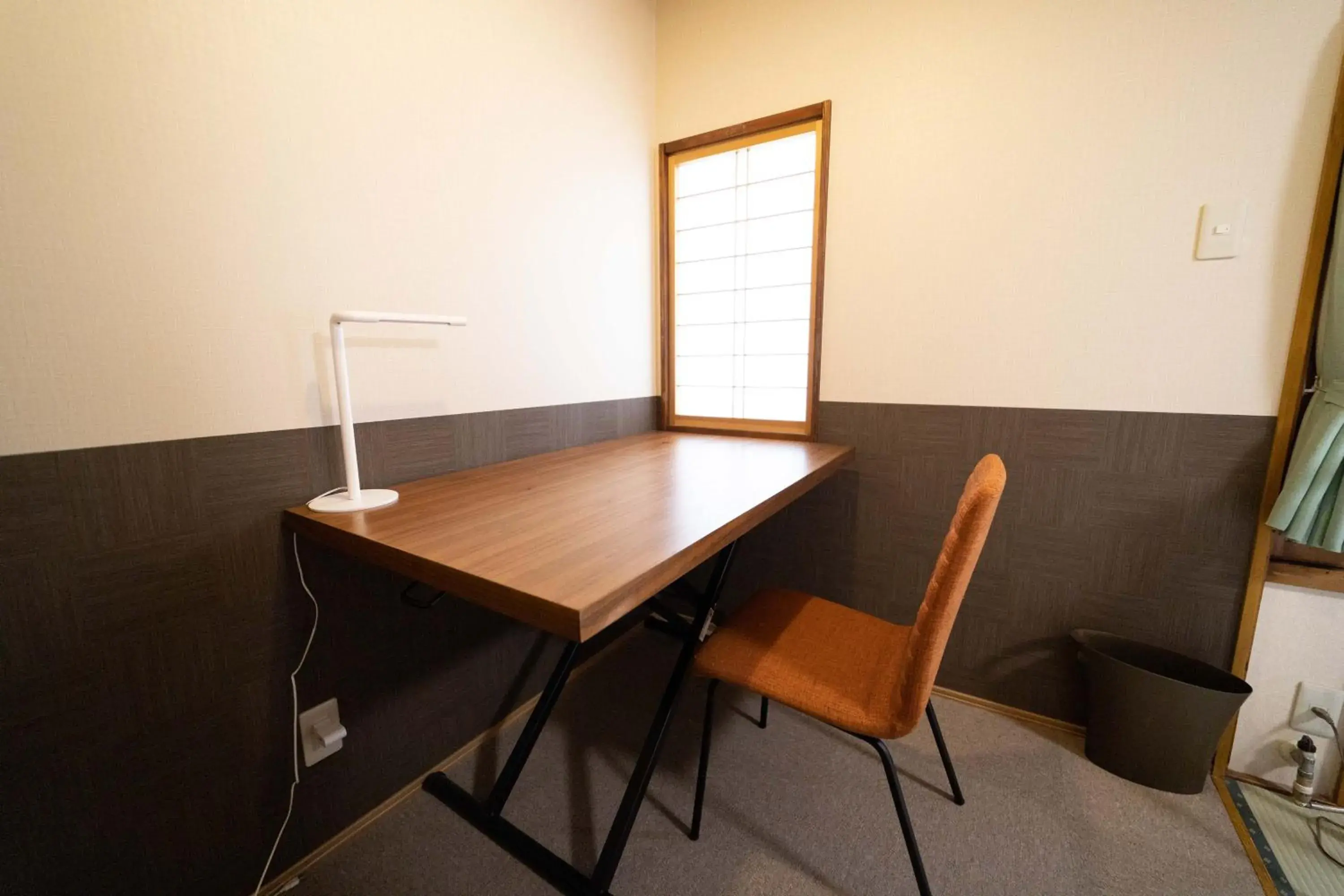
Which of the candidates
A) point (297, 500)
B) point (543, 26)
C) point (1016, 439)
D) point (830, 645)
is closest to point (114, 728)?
point (297, 500)

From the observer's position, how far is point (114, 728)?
0.86m

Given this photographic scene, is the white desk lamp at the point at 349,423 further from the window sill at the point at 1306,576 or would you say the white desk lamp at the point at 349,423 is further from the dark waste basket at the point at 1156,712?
the window sill at the point at 1306,576

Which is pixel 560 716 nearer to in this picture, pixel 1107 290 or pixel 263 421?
pixel 263 421

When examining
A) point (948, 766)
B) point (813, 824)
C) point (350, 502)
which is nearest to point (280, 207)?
point (350, 502)

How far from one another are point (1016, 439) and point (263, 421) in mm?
1930

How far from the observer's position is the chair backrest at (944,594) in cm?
79

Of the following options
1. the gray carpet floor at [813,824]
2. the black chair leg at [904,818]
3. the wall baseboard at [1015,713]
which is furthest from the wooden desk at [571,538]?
the wall baseboard at [1015,713]

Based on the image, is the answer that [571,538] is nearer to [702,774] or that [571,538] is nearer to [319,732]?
[702,774]

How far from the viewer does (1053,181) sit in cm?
139

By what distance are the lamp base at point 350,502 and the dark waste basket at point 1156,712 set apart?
185 centimetres

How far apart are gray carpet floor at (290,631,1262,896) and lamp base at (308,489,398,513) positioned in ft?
2.70

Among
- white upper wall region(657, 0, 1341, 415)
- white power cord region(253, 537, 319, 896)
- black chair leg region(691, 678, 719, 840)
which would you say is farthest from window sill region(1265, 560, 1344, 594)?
white power cord region(253, 537, 319, 896)

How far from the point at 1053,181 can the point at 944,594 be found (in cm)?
129

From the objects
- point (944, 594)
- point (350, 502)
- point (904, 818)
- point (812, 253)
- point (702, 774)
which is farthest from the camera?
point (812, 253)
